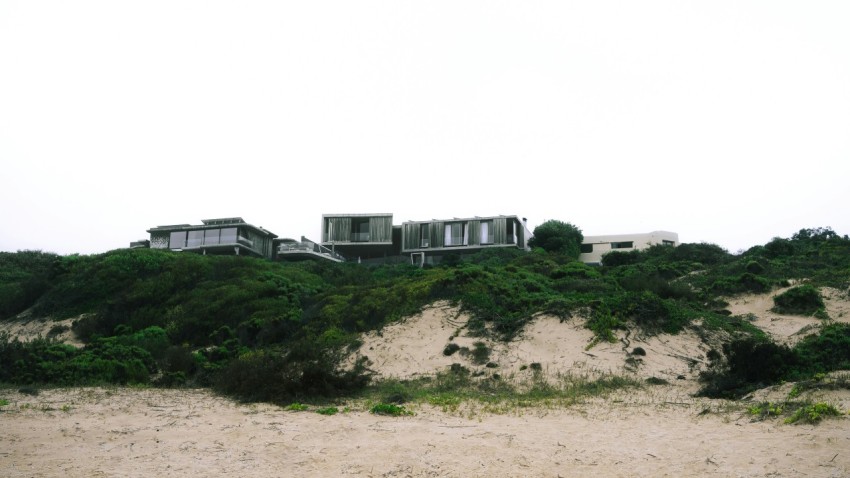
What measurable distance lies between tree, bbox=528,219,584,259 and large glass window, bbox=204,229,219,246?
24046mm

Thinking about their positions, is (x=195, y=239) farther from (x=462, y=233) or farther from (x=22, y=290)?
(x=462, y=233)

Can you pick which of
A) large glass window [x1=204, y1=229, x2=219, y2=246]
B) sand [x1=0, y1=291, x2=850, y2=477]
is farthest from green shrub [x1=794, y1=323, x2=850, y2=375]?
large glass window [x1=204, y1=229, x2=219, y2=246]

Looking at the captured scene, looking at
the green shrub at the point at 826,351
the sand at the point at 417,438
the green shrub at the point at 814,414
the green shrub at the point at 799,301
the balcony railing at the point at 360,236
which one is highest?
the balcony railing at the point at 360,236

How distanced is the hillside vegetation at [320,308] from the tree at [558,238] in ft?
23.6

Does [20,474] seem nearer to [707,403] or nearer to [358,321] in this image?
[707,403]

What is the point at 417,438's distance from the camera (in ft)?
32.1

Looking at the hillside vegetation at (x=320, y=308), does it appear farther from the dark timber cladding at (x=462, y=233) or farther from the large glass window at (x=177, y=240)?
the large glass window at (x=177, y=240)

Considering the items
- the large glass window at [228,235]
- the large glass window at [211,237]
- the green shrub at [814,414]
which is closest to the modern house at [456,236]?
the large glass window at [228,235]

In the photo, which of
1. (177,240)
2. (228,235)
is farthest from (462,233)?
(177,240)

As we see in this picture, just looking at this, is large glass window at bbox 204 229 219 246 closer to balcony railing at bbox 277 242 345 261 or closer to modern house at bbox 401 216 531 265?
balcony railing at bbox 277 242 345 261

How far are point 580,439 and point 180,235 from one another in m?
42.1

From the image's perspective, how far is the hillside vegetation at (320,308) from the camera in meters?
14.6

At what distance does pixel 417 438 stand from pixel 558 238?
1478 inches

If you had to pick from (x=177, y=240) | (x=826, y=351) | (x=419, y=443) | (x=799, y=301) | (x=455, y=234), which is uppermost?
(x=455, y=234)
